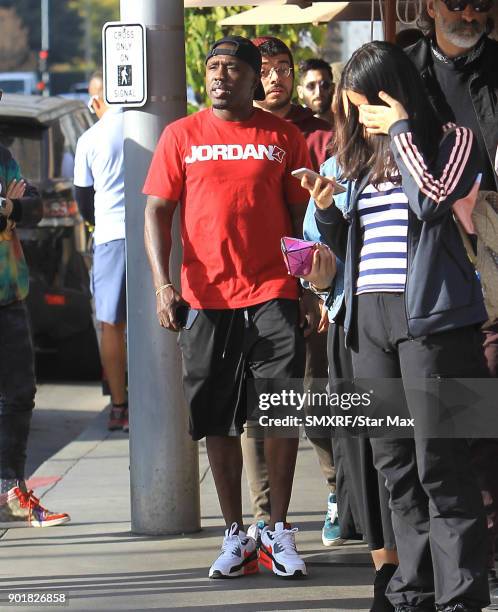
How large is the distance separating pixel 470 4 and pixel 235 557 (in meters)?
2.28

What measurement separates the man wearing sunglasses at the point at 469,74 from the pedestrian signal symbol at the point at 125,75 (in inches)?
61.0

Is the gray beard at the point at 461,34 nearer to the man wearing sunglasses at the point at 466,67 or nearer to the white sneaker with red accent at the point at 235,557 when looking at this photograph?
the man wearing sunglasses at the point at 466,67

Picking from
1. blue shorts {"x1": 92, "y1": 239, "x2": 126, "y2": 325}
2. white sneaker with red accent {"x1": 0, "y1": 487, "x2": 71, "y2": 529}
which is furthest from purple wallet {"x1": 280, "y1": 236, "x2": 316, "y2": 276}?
blue shorts {"x1": 92, "y1": 239, "x2": 126, "y2": 325}

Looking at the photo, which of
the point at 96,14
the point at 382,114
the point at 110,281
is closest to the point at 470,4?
the point at 382,114

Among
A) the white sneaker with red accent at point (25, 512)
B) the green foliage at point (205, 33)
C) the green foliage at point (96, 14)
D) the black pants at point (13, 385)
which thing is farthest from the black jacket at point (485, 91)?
the green foliage at point (96, 14)

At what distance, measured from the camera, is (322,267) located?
17.1 ft

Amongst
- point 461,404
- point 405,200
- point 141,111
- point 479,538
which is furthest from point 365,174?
point 141,111

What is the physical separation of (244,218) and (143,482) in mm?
1461

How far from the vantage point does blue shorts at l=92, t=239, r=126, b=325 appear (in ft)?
32.1

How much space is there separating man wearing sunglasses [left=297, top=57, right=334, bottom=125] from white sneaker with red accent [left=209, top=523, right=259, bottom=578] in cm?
273

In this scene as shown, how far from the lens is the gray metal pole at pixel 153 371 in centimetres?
674

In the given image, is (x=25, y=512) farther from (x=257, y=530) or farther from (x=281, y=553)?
(x=281, y=553)

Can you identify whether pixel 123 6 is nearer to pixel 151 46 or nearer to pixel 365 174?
pixel 151 46

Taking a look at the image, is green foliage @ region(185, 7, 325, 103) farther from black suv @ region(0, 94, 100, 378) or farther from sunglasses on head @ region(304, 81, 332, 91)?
sunglasses on head @ region(304, 81, 332, 91)
